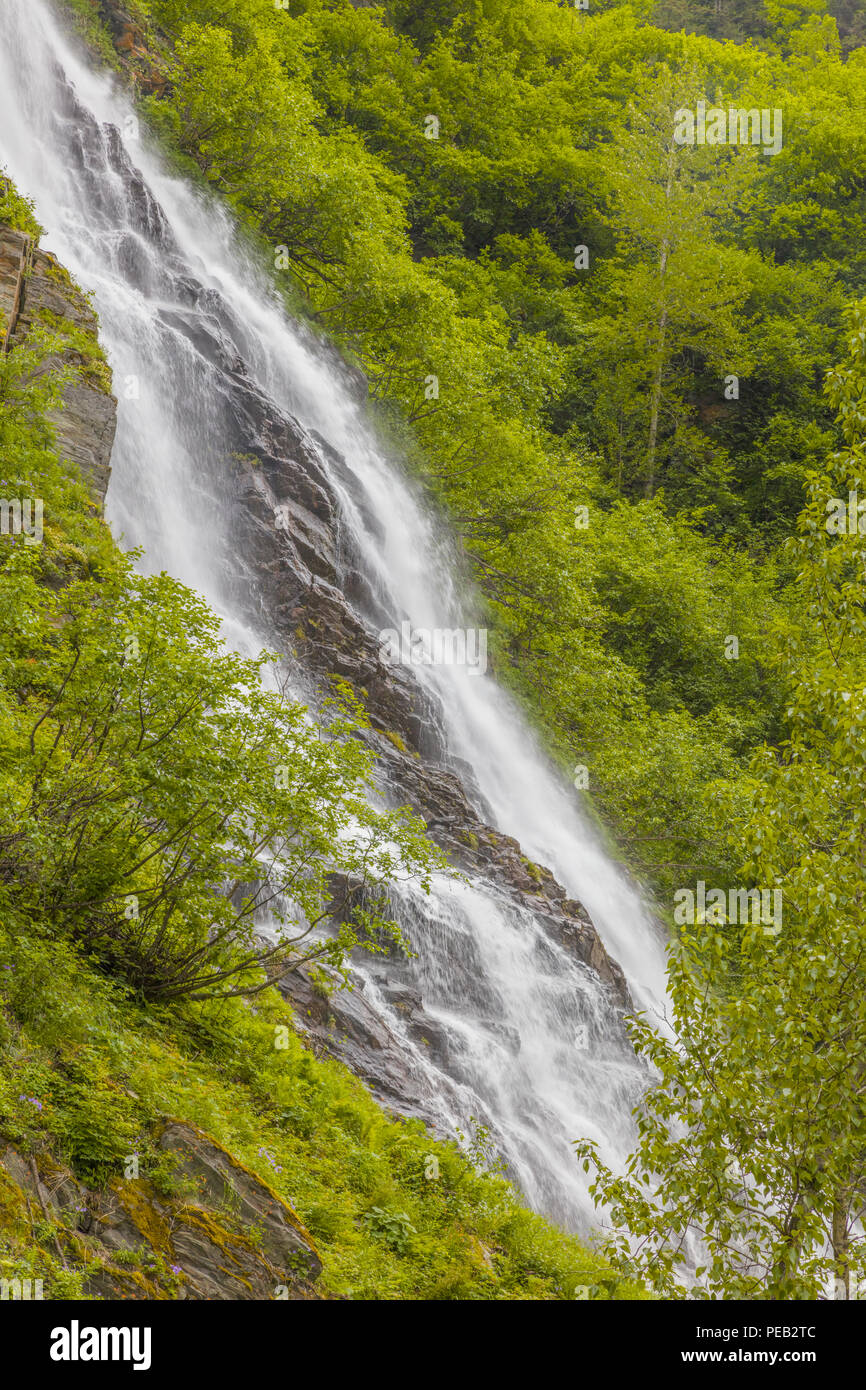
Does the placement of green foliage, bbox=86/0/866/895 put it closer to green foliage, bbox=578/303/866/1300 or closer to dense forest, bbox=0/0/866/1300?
dense forest, bbox=0/0/866/1300

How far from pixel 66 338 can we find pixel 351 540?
756 centimetres

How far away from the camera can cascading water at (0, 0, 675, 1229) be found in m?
13.1

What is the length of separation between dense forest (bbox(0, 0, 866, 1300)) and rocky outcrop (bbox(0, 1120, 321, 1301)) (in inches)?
7.8

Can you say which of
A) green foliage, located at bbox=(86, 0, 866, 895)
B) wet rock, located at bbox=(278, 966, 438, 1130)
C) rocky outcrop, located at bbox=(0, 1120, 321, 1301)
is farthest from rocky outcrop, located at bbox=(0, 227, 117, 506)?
green foliage, located at bbox=(86, 0, 866, 895)

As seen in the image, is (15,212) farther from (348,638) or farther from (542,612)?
(542,612)

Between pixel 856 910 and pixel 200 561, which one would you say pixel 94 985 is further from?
pixel 200 561

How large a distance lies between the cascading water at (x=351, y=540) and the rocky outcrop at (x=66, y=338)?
4.55ft

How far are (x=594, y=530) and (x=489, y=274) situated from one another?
11.2 meters

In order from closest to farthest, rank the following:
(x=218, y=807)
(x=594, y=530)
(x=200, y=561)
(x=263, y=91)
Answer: (x=218, y=807) → (x=200, y=561) → (x=263, y=91) → (x=594, y=530)

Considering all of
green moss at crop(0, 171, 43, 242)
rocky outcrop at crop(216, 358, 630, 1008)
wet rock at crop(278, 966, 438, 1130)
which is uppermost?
green moss at crop(0, 171, 43, 242)

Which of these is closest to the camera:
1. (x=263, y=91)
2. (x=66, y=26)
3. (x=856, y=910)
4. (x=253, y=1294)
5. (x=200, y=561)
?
(x=253, y=1294)

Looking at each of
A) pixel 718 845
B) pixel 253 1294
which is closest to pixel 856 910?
pixel 253 1294

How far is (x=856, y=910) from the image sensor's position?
659cm

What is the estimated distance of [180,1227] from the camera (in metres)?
5.93
